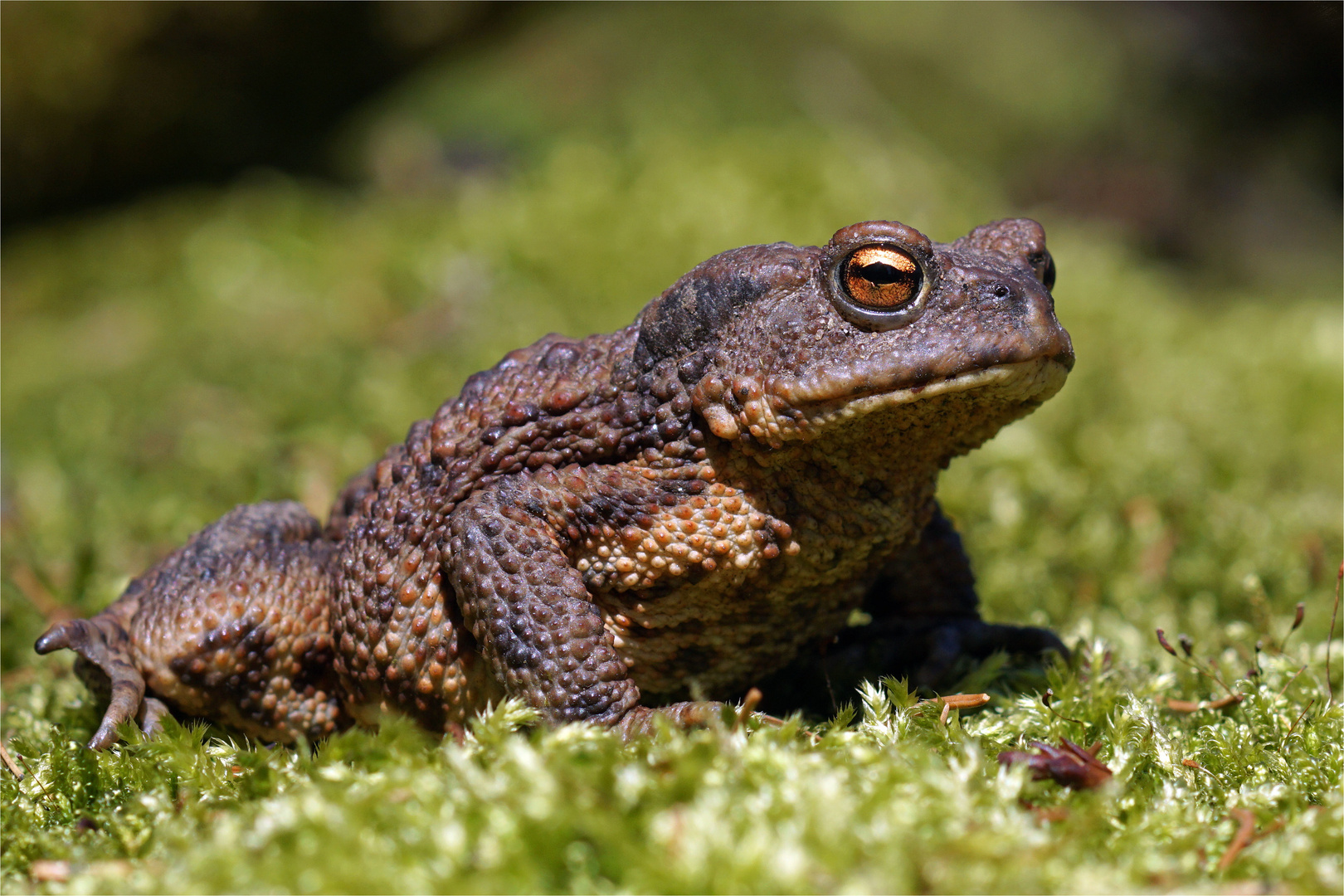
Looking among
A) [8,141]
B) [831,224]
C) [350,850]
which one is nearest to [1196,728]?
[350,850]

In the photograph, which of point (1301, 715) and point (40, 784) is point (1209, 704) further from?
point (40, 784)

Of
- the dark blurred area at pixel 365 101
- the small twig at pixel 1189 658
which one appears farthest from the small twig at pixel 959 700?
the dark blurred area at pixel 365 101

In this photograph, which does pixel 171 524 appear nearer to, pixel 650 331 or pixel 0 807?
pixel 0 807

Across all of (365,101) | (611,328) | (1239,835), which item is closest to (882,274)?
(1239,835)

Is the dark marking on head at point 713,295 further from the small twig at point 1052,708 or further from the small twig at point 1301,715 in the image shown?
the small twig at point 1301,715

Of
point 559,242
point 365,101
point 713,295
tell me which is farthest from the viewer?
point 365,101

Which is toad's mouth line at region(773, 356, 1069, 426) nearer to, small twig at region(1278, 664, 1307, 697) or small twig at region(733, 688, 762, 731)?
small twig at region(733, 688, 762, 731)
